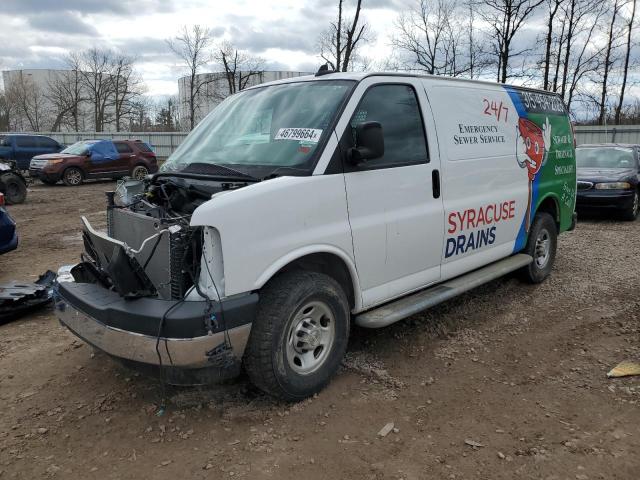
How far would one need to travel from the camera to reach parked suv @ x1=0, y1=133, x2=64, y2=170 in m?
20.3

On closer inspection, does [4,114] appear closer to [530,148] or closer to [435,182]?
[530,148]

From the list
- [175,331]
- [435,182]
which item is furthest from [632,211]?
[175,331]

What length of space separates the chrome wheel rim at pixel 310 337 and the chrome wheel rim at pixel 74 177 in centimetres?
1754

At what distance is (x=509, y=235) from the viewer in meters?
5.32

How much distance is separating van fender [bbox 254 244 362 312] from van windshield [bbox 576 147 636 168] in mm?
10377

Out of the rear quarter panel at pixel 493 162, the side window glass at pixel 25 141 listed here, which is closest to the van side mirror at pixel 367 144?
the rear quarter panel at pixel 493 162

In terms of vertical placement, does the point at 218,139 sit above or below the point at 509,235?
above

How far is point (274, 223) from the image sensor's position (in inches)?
122

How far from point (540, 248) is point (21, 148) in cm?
2060

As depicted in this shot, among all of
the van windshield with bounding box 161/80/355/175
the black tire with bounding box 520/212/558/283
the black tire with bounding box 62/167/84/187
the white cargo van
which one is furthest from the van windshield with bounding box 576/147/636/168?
the black tire with bounding box 62/167/84/187

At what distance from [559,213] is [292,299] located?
4432 mm

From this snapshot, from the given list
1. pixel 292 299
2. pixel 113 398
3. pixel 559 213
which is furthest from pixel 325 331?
pixel 559 213

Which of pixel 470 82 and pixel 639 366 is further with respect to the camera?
pixel 470 82

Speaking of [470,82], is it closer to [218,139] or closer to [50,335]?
[218,139]
